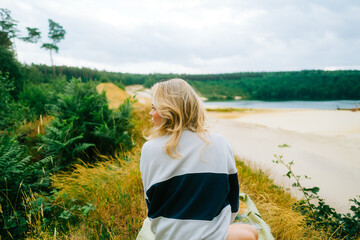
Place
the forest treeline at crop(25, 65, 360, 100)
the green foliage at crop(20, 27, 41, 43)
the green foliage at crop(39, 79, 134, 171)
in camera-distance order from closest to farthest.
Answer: the green foliage at crop(39, 79, 134, 171) < the green foliage at crop(20, 27, 41, 43) < the forest treeline at crop(25, 65, 360, 100)

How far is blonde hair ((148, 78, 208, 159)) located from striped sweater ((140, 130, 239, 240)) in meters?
0.12

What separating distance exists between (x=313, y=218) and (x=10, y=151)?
4836 mm

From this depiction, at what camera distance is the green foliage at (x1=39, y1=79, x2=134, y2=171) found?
4562mm

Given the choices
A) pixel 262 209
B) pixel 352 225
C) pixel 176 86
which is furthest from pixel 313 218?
pixel 176 86

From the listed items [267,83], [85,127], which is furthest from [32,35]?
[267,83]

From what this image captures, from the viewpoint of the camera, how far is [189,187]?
136cm

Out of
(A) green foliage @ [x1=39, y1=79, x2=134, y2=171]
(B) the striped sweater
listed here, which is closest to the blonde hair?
(B) the striped sweater

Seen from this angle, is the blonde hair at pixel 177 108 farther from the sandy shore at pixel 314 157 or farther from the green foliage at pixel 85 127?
the green foliage at pixel 85 127

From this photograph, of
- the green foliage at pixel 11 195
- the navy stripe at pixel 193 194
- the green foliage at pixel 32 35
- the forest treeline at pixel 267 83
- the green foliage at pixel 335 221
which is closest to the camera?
the navy stripe at pixel 193 194

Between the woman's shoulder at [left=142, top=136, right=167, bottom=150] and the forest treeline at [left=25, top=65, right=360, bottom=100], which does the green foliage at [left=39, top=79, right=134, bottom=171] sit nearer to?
the woman's shoulder at [left=142, top=136, right=167, bottom=150]

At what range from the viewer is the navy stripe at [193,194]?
134 centimetres

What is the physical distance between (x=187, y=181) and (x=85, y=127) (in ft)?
14.9

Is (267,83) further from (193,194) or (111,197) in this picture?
(193,194)

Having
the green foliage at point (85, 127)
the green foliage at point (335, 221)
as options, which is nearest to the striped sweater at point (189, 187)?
the green foliage at point (335, 221)
